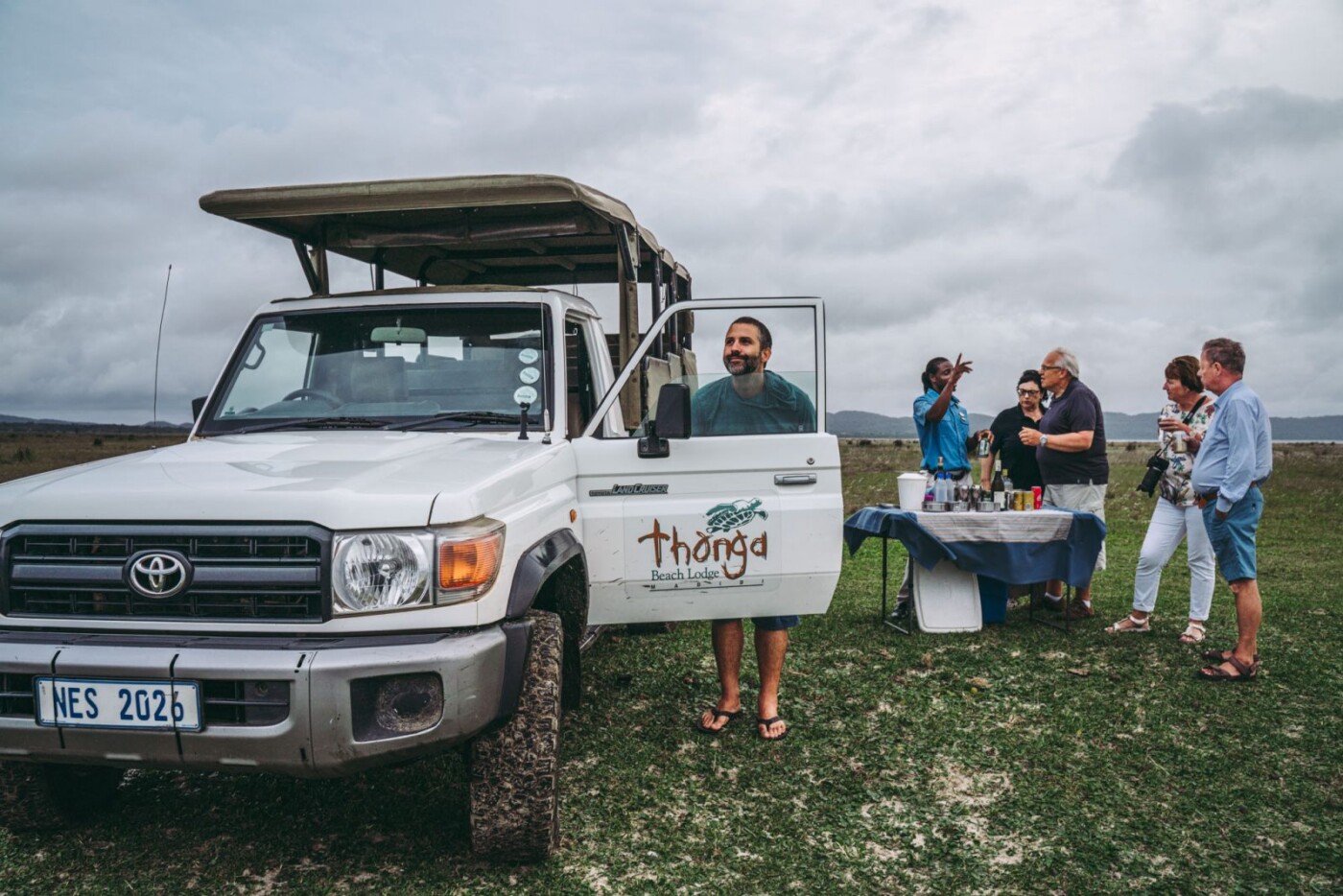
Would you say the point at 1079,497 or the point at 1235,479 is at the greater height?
the point at 1235,479

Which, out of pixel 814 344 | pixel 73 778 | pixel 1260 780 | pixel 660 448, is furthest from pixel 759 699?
pixel 73 778

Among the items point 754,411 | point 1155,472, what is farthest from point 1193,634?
point 754,411

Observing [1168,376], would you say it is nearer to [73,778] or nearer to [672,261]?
[672,261]

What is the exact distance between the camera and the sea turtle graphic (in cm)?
398

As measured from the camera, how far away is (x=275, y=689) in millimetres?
2701

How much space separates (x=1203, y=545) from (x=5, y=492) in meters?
6.67

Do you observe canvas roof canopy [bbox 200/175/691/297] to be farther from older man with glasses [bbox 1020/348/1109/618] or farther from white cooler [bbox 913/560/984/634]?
older man with glasses [bbox 1020/348/1109/618]

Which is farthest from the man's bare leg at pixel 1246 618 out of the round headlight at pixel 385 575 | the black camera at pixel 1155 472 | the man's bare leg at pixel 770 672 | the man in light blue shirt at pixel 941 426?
the round headlight at pixel 385 575

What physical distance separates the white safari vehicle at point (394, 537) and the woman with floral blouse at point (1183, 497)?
11.4 feet

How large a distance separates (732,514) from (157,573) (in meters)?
2.23

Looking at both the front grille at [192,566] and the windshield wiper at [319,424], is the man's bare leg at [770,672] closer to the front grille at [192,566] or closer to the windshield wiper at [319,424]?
→ the windshield wiper at [319,424]

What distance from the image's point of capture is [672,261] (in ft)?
23.7

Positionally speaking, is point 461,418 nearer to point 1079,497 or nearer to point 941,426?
point 941,426

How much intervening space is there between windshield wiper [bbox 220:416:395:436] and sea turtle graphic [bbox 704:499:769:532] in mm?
1493
